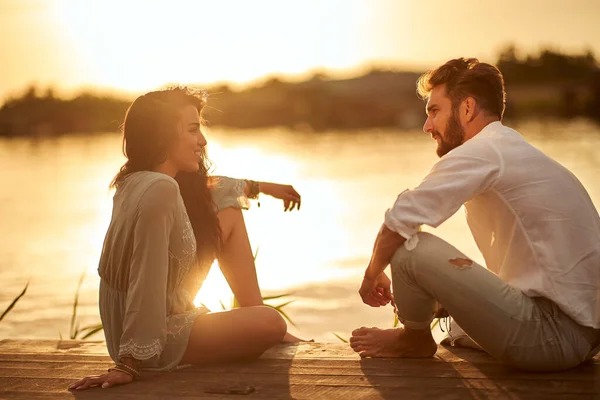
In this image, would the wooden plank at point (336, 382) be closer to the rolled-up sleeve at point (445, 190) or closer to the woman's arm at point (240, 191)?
the rolled-up sleeve at point (445, 190)

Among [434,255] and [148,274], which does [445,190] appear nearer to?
[434,255]

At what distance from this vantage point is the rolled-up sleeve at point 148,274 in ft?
10.3

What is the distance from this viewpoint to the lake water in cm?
715

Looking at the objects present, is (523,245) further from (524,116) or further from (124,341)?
(524,116)

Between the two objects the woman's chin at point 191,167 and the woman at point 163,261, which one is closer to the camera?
the woman at point 163,261

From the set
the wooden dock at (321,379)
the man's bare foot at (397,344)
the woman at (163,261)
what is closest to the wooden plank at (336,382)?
the wooden dock at (321,379)

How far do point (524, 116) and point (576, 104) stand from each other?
5.07 metres

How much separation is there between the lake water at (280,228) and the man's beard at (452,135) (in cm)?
31

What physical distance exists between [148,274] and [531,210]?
1265 millimetres

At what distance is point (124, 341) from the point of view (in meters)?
3.15

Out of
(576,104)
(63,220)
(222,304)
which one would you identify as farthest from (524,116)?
(222,304)

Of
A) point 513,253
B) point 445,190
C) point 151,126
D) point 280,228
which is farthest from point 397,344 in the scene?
point 280,228

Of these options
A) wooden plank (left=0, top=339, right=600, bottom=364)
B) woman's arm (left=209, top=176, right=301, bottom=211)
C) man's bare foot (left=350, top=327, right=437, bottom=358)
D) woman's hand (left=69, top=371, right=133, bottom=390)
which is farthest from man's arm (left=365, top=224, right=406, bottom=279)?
woman's hand (left=69, top=371, right=133, bottom=390)

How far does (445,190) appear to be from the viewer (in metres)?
2.99
